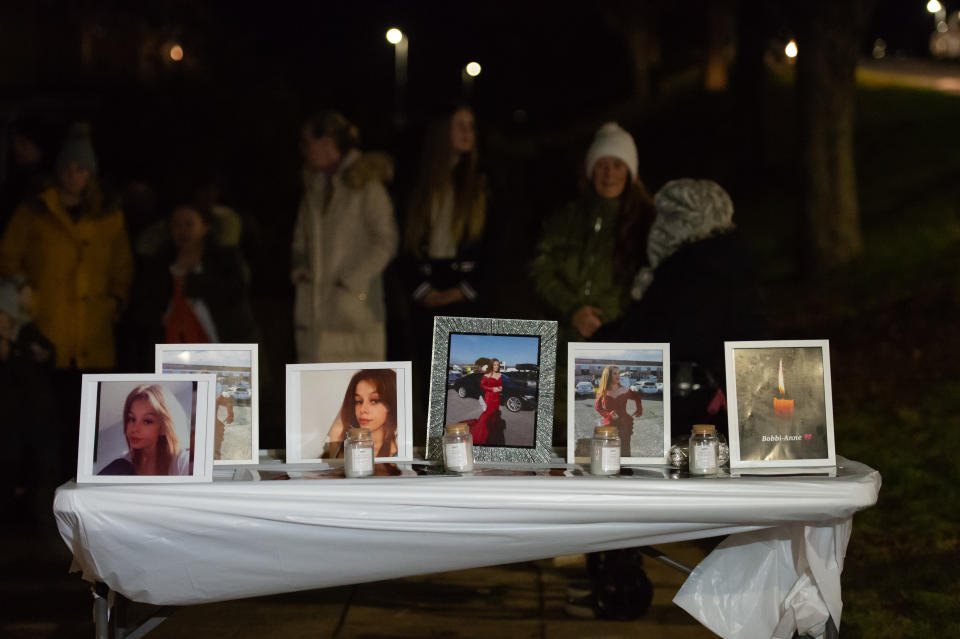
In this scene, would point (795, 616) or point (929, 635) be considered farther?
point (929, 635)

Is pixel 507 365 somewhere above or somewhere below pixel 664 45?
below

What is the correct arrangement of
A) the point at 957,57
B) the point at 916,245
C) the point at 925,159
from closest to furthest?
1. the point at 916,245
2. the point at 925,159
3. the point at 957,57

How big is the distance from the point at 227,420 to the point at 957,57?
3337 cm

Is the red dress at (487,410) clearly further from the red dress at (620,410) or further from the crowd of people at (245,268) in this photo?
the crowd of people at (245,268)

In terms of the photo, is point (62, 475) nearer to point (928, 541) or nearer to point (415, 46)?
point (928, 541)

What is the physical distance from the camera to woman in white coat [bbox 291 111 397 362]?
544 centimetres

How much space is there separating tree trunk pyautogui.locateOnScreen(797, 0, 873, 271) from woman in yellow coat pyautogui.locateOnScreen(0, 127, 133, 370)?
8459mm

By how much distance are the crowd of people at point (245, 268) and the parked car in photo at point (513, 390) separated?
147 cm

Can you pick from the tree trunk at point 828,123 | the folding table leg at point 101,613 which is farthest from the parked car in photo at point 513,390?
the tree trunk at point 828,123

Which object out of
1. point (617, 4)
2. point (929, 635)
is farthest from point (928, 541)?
point (617, 4)

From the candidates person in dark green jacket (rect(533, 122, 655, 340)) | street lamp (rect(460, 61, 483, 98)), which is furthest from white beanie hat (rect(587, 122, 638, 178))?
street lamp (rect(460, 61, 483, 98))

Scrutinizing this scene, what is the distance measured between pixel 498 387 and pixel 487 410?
72 mm

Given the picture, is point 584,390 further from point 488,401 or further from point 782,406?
point 782,406

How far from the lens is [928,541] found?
5.21m
